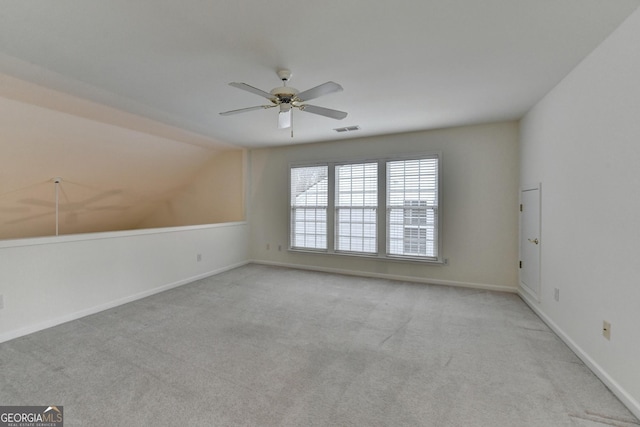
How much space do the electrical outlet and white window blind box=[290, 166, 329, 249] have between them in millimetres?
3850

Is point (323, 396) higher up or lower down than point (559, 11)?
lower down

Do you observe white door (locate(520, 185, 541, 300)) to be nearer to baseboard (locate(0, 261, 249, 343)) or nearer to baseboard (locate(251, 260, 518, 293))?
baseboard (locate(251, 260, 518, 293))

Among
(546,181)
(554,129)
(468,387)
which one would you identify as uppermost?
(554,129)

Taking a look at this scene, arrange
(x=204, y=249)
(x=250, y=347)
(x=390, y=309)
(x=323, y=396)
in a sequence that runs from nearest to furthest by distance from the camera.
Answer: (x=323, y=396) → (x=250, y=347) → (x=390, y=309) → (x=204, y=249)

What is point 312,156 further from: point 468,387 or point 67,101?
point 468,387

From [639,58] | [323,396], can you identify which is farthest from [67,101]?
[639,58]

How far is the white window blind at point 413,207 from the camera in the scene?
4.46m

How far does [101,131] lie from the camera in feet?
12.8

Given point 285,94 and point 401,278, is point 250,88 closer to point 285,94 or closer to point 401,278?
point 285,94

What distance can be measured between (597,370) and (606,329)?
Result: 333 millimetres

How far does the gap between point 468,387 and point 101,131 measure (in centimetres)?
516

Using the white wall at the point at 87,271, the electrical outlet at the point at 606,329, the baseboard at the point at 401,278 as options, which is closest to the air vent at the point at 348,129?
the baseboard at the point at 401,278

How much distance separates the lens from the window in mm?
4520

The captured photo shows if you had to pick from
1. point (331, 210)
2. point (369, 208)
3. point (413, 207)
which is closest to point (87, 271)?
point (331, 210)
